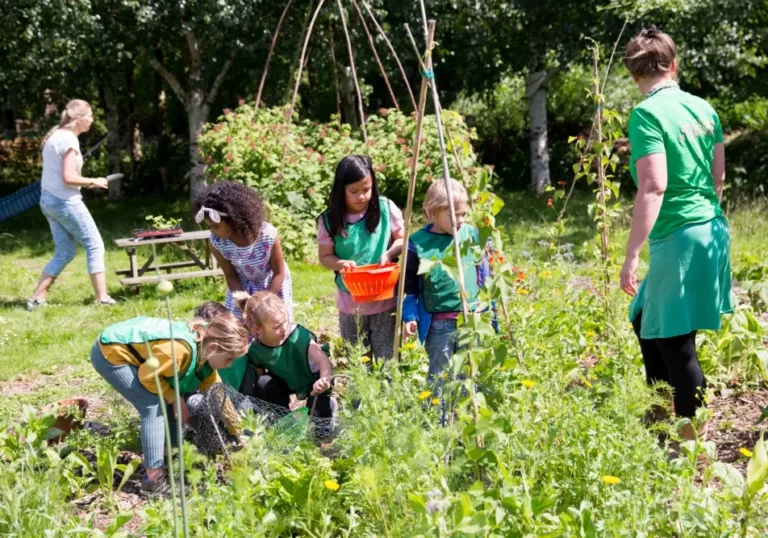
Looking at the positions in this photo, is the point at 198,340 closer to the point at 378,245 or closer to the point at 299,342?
the point at 299,342

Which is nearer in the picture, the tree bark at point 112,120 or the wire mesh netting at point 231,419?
the wire mesh netting at point 231,419

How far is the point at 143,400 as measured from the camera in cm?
322

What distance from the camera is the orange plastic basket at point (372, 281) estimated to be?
3322 mm

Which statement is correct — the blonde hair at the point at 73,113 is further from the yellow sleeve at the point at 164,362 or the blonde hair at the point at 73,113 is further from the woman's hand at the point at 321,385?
the woman's hand at the point at 321,385

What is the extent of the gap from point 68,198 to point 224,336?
12.8 feet

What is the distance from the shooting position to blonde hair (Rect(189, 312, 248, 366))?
125 inches

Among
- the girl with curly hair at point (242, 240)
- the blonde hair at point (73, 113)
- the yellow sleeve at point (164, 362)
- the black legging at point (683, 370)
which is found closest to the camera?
the black legging at point (683, 370)

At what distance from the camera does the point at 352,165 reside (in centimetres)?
356

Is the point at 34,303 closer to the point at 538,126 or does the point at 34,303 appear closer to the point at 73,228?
the point at 73,228

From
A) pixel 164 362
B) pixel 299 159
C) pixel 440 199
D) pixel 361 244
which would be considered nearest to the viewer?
pixel 164 362

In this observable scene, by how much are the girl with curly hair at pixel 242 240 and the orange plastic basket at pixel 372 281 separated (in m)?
0.53

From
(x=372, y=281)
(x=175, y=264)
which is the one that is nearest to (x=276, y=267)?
(x=372, y=281)

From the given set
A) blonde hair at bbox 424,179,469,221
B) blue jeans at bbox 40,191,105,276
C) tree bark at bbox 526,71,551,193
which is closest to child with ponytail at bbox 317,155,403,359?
blonde hair at bbox 424,179,469,221

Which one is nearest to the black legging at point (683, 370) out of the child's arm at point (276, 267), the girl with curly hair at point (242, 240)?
the girl with curly hair at point (242, 240)
